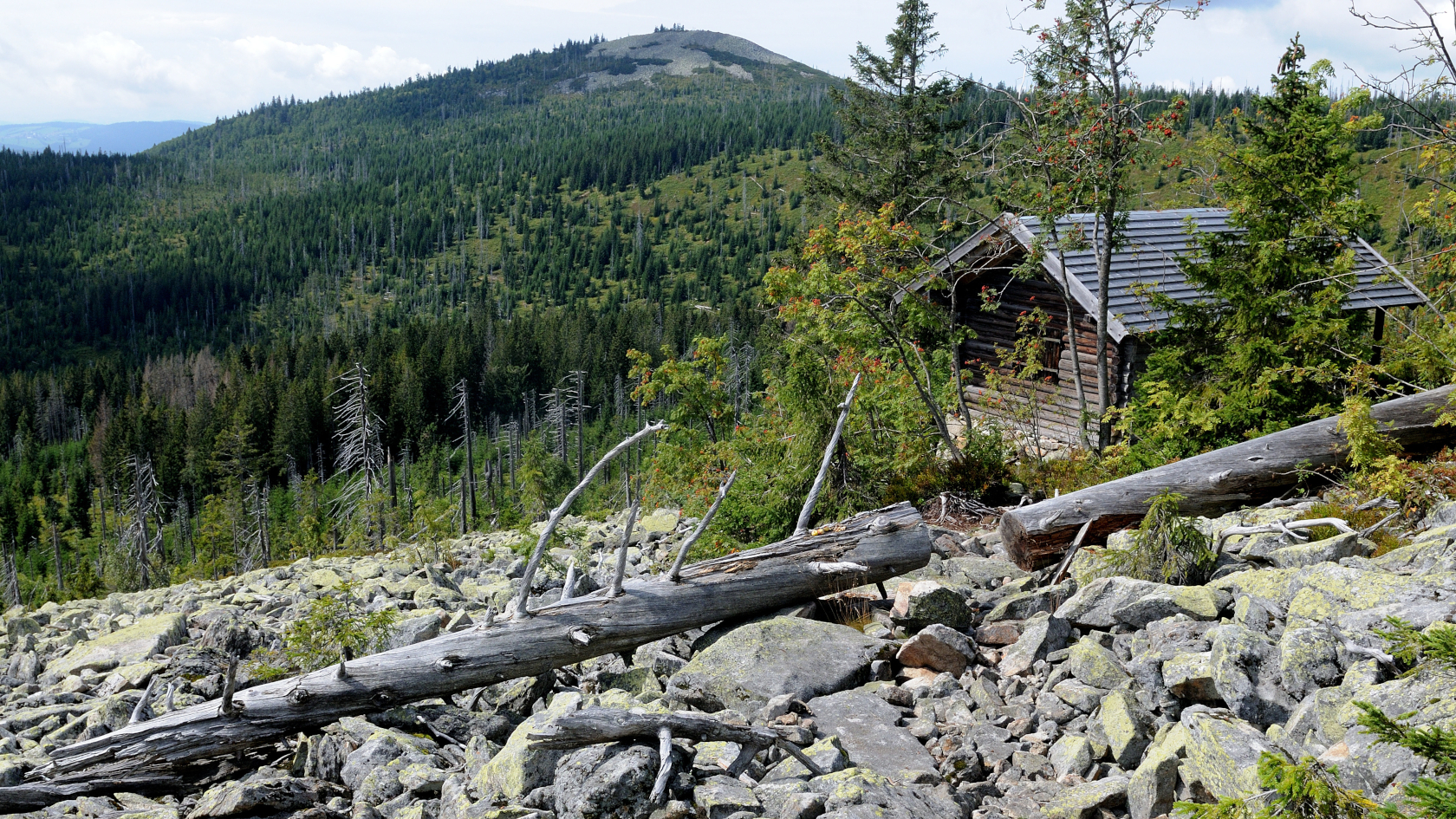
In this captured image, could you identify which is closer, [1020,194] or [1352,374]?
[1352,374]

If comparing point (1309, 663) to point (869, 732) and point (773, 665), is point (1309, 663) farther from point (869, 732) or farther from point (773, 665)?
point (773, 665)

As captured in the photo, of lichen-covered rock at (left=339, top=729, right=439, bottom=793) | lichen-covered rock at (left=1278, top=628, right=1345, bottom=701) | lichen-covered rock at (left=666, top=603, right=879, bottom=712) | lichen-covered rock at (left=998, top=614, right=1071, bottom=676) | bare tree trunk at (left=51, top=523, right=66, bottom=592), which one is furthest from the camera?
bare tree trunk at (left=51, top=523, right=66, bottom=592)

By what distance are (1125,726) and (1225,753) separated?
74 cm

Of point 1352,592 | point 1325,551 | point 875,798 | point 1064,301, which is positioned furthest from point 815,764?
point 1064,301

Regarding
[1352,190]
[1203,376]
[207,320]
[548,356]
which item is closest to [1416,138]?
[1352,190]

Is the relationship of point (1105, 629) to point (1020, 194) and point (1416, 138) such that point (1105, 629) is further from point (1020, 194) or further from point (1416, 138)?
point (1020, 194)

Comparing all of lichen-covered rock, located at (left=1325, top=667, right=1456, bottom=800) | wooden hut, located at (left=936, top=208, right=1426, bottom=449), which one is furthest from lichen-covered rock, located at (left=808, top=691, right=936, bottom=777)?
wooden hut, located at (left=936, top=208, right=1426, bottom=449)

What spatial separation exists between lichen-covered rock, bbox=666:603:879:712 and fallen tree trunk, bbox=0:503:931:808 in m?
0.57

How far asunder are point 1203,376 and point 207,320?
18795cm

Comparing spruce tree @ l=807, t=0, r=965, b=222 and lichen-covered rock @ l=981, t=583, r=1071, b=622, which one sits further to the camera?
spruce tree @ l=807, t=0, r=965, b=222

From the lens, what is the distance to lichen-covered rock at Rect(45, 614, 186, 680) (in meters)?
9.28

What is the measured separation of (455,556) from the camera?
17.7m

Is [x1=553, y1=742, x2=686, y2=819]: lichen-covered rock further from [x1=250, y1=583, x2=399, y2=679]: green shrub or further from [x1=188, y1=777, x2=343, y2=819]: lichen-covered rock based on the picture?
[x1=250, y1=583, x2=399, y2=679]: green shrub

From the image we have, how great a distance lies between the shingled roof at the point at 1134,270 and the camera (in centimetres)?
1406
